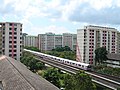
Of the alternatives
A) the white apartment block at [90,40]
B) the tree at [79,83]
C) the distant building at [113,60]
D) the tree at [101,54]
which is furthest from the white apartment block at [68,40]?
the tree at [79,83]

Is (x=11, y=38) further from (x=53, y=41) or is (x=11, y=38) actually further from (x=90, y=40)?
(x=53, y=41)

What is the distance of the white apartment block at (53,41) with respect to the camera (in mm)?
121188

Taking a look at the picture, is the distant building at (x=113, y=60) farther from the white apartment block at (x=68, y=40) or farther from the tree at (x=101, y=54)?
the white apartment block at (x=68, y=40)

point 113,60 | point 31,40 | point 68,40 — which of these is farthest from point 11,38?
point 31,40

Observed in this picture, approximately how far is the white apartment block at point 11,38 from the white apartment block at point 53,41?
65.8 m

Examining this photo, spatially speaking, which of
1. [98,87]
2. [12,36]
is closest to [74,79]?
[98,87]

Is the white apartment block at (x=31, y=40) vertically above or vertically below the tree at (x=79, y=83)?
above

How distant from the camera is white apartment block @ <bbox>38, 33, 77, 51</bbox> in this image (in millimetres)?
121188

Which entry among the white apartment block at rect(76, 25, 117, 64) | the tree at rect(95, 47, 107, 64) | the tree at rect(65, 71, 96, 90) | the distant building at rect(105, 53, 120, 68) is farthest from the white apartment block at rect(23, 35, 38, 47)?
the tree at rect(65, 71, 96, 90)

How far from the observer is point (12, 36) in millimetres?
53094

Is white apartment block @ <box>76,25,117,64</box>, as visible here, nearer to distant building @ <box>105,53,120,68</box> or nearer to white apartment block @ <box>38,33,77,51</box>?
distant building @ <box>105,53,120,68</box>

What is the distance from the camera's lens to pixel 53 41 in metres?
126

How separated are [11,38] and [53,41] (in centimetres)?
7295

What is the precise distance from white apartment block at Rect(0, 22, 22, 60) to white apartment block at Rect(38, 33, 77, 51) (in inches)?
2592
